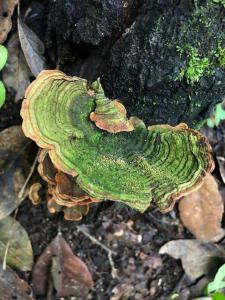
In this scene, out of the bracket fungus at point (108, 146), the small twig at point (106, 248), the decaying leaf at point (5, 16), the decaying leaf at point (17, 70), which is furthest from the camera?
the small twig at point (106, 248)

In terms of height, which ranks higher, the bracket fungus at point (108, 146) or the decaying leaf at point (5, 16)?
the decaying leaf at point (5, 16)

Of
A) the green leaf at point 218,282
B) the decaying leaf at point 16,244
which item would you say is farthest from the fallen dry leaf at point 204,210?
the decaying leaf at point 16,244

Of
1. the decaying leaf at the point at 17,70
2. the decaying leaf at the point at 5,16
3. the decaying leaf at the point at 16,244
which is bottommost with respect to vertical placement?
the decaying leaf at the point at 16,244

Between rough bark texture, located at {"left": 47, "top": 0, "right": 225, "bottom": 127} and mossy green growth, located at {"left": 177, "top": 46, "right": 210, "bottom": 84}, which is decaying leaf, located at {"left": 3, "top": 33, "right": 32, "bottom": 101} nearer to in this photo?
rough bark texture, located at {"left": 47, "top": 0, "right": 225, "bottom": 127}

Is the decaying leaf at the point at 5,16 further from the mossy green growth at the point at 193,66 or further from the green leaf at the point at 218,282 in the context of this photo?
the green leaf at the point at 218,282

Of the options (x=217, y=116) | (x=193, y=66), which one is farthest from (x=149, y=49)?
(x=217, y=116)

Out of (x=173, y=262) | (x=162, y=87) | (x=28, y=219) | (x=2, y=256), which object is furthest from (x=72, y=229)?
(x=162, y=87)
